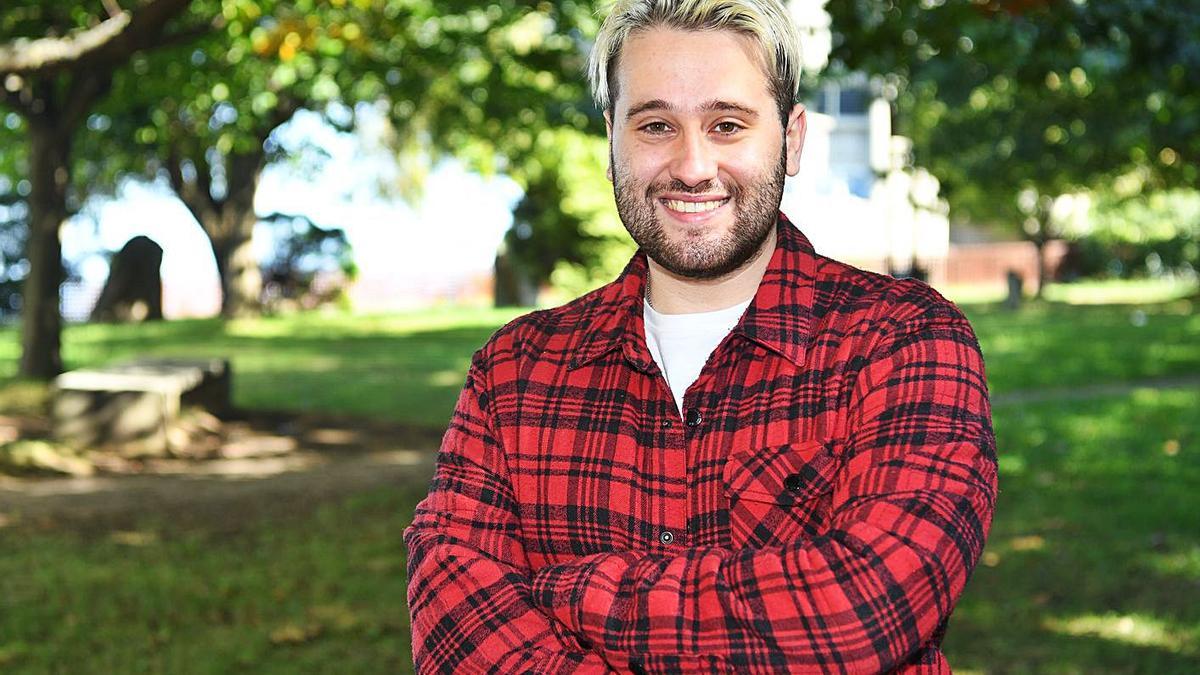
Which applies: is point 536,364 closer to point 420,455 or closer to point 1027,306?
point 420,455

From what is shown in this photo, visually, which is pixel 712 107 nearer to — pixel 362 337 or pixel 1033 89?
pixel 1033 89

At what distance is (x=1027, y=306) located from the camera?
103ft

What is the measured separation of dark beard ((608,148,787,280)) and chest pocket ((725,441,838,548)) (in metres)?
0.32

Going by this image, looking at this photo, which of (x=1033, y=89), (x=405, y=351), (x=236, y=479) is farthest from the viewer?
(x=405, y=351)

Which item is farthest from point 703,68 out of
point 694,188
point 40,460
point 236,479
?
point 40,460

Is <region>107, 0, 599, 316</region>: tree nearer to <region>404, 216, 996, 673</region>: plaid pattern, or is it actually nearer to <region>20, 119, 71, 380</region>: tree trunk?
<region>20, 119, 71, 380</region>: tree trunk

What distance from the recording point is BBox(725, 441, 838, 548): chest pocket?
2205 mm

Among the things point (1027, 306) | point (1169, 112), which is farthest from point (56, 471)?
point (1027, 306)

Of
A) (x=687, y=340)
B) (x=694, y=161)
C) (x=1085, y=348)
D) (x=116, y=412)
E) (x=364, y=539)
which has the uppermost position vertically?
(x=694, y=161)

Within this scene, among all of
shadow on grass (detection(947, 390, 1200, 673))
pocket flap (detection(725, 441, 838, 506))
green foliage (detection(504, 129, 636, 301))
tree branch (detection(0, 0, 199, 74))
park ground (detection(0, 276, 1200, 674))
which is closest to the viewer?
pocket flap (detection(725, 441, 838, 506))

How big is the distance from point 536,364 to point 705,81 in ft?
1.91

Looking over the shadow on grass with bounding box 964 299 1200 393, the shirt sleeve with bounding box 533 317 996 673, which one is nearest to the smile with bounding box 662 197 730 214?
the shirt sleeve with bounding box 533 317 996 673

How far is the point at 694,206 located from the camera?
2.27 m

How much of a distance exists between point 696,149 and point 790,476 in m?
0.54
